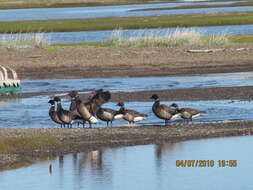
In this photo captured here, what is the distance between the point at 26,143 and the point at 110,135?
233cm

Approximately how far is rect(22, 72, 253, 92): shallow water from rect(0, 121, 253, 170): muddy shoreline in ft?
36.5

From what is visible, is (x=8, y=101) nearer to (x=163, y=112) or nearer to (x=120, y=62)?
(x=163, y=112)

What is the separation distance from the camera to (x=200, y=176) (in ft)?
52.7

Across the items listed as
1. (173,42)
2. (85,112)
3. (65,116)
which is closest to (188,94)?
(85,112)

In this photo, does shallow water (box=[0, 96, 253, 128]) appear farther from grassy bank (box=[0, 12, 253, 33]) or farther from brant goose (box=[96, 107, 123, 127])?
grassy bank (box=[0, 12, 253, 33])

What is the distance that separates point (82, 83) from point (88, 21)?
49495mm

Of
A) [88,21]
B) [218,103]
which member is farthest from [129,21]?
[218,103]

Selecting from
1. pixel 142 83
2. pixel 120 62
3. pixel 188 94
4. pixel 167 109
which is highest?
pixel 120 62

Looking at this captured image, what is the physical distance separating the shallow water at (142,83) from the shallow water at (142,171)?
551 inches

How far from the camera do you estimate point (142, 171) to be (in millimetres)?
16578

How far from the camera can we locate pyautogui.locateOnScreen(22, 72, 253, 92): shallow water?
33.3m

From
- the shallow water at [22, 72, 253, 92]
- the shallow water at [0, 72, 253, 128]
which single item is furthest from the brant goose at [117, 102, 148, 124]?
the shallow water at [22, 72, 253, 92]

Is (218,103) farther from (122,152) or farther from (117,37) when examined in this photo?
(117,37)

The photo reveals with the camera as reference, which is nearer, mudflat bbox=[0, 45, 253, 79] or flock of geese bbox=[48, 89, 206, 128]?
flock of geese bbox=[48, 89, 206, 128]
